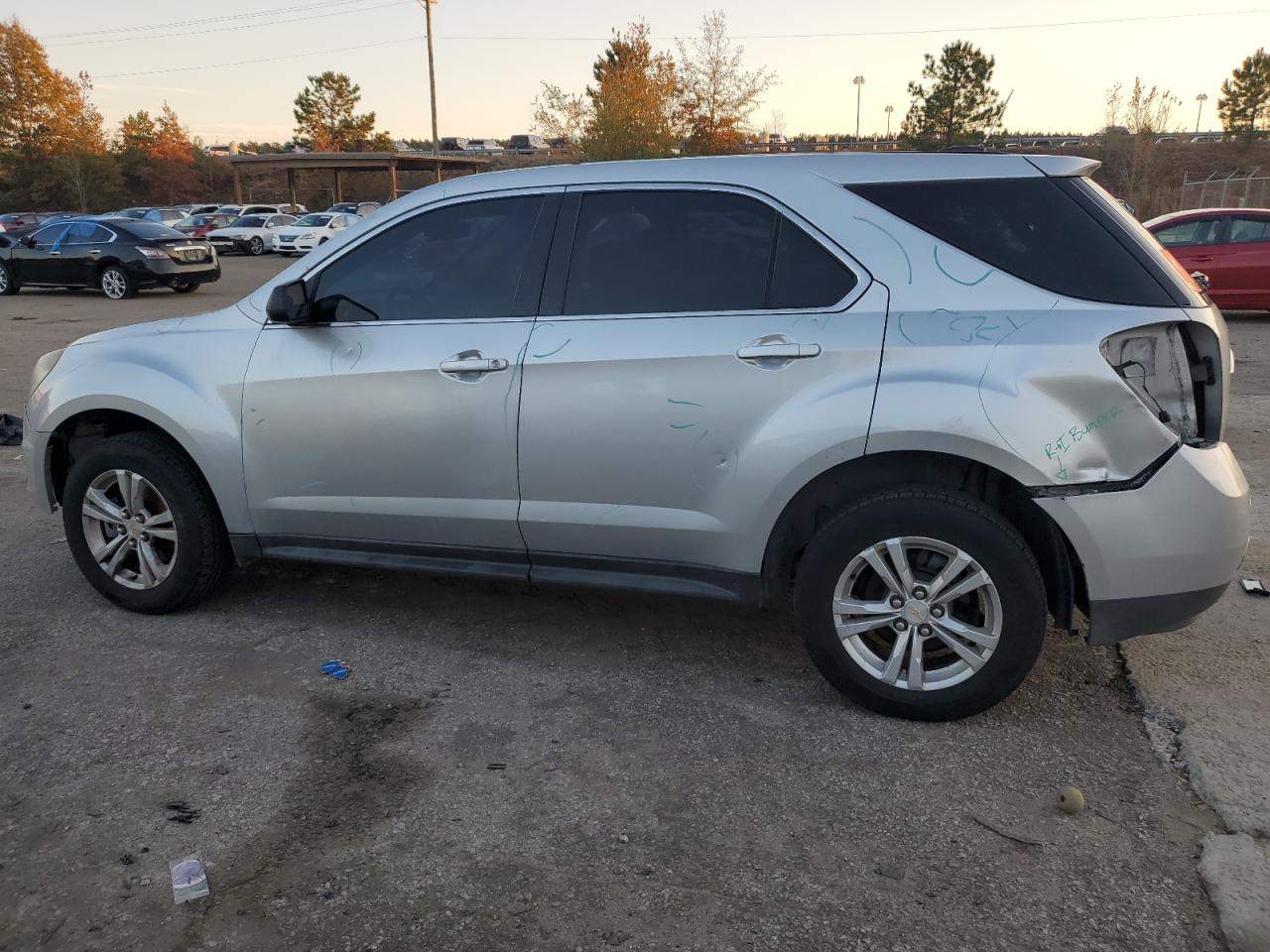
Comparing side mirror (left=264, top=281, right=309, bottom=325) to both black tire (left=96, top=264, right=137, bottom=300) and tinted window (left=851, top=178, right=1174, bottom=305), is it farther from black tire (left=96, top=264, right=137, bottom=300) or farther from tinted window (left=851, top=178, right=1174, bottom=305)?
black tire (left=96, top=264, right=137, bottom=300)

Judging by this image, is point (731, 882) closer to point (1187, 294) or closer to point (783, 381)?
point (783, 381)

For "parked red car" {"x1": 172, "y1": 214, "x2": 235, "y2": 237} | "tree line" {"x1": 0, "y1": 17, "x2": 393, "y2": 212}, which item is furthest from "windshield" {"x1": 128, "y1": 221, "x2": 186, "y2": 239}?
"tree line" {"x1": 0, "y1": 17, "x2": 393, "y2": 212}

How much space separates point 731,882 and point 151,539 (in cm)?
313

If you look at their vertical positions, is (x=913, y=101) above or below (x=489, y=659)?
above

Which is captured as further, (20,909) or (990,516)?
(990,516)

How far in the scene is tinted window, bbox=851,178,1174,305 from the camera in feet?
10.6

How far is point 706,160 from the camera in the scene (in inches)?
149

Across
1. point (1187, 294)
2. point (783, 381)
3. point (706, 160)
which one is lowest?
point (783, 381)

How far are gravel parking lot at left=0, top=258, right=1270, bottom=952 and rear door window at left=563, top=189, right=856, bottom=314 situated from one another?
1428mm

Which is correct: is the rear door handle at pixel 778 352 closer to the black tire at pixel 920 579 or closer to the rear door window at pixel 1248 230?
the black tire at pixel 920 579

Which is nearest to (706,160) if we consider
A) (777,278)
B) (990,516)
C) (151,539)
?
(777,278)

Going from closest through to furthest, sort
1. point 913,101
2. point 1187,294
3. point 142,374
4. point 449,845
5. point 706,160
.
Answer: point 449,845
point 1187,294
point 706,160
point 142,374
point 913,101

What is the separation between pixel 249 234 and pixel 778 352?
35674mm

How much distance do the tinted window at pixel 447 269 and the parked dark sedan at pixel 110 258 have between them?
56.5ft
